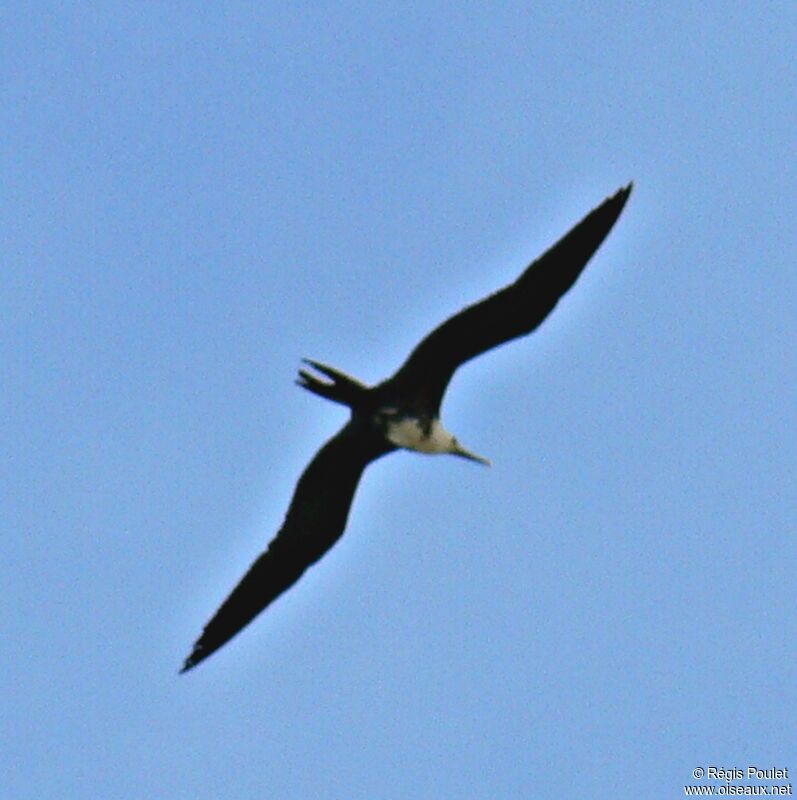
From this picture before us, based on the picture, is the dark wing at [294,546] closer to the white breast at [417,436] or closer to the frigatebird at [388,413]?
the frigatebird at [388,413]

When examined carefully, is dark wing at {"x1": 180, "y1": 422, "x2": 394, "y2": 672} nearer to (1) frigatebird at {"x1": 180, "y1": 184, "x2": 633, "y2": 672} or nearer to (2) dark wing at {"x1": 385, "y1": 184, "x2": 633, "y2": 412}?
(1) frigatebird at {"x1": 180, "y1": 184, "x2": 633, "y2": 672}

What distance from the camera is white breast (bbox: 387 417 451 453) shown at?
17.5 meters

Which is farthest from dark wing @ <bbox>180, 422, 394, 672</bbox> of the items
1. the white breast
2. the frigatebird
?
the white breast

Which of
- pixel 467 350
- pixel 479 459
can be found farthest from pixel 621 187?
pixel 479 459

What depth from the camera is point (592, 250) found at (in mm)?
16547

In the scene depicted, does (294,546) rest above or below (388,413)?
below

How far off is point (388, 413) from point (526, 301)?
1.94 metres

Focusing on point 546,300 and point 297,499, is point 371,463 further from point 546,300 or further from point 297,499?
point 546,300

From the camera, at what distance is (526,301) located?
54.1 feet

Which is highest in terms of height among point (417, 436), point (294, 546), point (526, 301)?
point (526, 301)

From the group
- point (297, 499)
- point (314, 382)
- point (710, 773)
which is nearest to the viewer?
point (710, 773)

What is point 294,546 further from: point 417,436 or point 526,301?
point 526,301

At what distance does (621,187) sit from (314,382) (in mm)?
3577

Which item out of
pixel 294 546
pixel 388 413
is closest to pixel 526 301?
pixel 388 413
